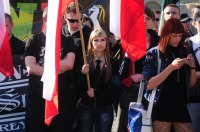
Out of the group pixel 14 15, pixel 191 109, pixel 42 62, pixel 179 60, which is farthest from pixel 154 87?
pixel 14 15

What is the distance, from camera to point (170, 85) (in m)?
4.50

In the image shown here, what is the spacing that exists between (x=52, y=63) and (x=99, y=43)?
0.82m

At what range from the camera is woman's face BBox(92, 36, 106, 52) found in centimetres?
500

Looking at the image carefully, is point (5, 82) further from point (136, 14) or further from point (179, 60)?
point (179, 60)

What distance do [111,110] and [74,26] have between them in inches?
43.9

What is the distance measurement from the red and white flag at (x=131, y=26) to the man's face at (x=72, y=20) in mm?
713

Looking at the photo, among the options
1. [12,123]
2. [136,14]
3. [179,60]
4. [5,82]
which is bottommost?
[12,123]

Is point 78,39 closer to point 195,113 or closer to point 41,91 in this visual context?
point 41,91

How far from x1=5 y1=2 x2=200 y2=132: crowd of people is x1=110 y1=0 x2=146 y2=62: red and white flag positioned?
179 mm

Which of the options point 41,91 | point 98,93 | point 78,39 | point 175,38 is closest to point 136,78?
point 98,93

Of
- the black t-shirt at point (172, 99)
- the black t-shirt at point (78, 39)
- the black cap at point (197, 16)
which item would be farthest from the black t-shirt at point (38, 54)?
the black cap at point (197, 16)

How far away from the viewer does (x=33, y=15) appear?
23.8ft

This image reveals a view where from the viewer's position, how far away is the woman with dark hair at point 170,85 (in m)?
4.48

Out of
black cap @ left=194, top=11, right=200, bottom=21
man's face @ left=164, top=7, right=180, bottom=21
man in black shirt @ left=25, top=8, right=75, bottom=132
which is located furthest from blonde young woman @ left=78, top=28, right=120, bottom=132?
man's face @ left=164, top=7, right=180, bottom=21
